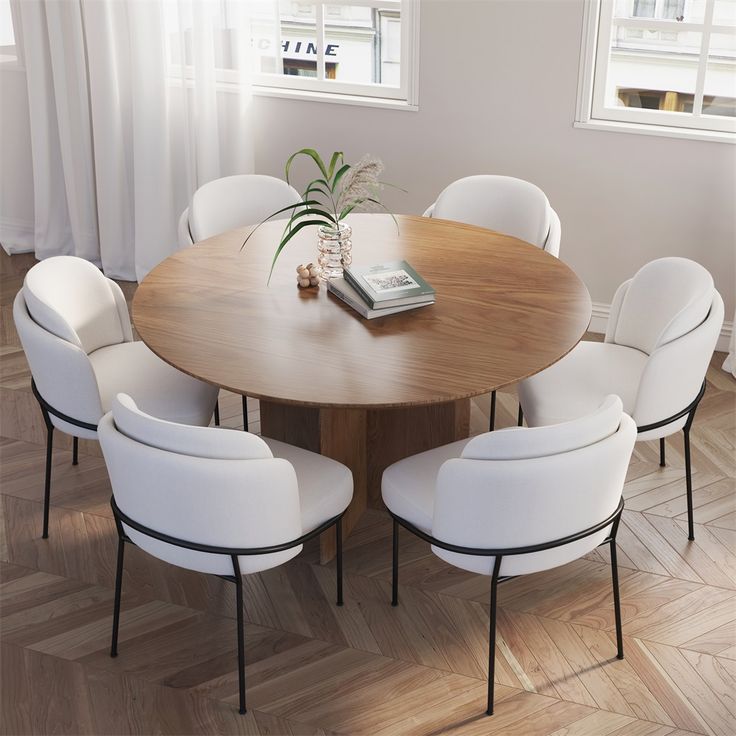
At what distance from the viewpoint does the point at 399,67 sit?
449 cm

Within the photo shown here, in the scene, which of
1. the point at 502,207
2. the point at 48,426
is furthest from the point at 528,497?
the point at 502,207

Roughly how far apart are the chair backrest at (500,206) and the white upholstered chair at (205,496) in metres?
1.69

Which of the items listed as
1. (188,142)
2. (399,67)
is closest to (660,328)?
(399,67)

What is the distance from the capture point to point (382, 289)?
2832 mm

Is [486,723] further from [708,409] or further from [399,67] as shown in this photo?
[399,67]

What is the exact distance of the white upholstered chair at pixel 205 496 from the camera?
7.01 ft

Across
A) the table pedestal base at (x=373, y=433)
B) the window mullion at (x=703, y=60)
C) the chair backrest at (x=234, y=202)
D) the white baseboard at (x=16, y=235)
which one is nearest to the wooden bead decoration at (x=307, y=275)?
the table pedestal base at (x=373, y=433)

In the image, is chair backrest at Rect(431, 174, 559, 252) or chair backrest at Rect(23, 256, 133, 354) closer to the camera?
chair backrest at Rect(23, 256, 133, 354)

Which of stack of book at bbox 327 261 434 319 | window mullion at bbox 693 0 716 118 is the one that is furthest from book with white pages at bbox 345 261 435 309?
window mullion at bbox 693 0 716 118

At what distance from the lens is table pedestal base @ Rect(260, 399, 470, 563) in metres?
3.06

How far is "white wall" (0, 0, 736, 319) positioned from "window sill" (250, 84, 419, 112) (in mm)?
29

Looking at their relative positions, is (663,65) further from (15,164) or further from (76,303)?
(15,164)

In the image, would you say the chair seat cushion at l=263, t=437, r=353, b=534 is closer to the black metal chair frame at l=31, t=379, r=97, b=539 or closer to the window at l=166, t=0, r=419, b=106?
the black metal chair frame at l=31, t=379, r=97, b=539

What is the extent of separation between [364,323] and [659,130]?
6.35 feet
